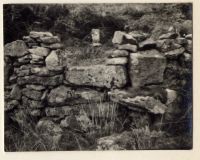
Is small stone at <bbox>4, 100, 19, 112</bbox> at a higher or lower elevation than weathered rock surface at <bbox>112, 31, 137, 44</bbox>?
lower

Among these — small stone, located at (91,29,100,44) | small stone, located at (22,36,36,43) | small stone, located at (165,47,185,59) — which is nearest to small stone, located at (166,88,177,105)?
small stone, located at (165,47,185,59)

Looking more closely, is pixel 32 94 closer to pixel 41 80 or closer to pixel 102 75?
pixel 41 80

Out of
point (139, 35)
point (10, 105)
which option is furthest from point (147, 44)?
point (10, 105)

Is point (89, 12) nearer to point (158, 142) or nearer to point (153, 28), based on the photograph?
point (153, 28)

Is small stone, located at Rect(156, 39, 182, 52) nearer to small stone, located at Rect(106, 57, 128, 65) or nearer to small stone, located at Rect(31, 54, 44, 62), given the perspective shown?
small stone, located at Rect(106, 57, 128, 65)

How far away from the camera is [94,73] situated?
2.31m

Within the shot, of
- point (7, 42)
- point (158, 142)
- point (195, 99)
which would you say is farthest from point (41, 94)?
point (195, 99)

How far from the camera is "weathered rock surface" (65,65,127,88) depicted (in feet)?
7.57

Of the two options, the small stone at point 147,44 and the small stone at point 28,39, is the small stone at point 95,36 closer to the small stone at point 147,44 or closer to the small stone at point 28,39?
the small stone at point 147,44

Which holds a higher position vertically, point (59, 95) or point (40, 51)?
point (40, 51)

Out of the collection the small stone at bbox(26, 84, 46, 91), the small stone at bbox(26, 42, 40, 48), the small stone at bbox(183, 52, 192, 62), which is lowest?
the small stone at bbox(26, 84, 46, 91)

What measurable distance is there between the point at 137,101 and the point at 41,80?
617mm

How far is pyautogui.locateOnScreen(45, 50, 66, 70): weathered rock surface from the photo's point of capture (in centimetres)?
231

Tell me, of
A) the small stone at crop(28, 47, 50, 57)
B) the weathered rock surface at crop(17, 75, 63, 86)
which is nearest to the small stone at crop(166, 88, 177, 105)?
the weathered rock surface at crop(17, 75, 63, 86)
